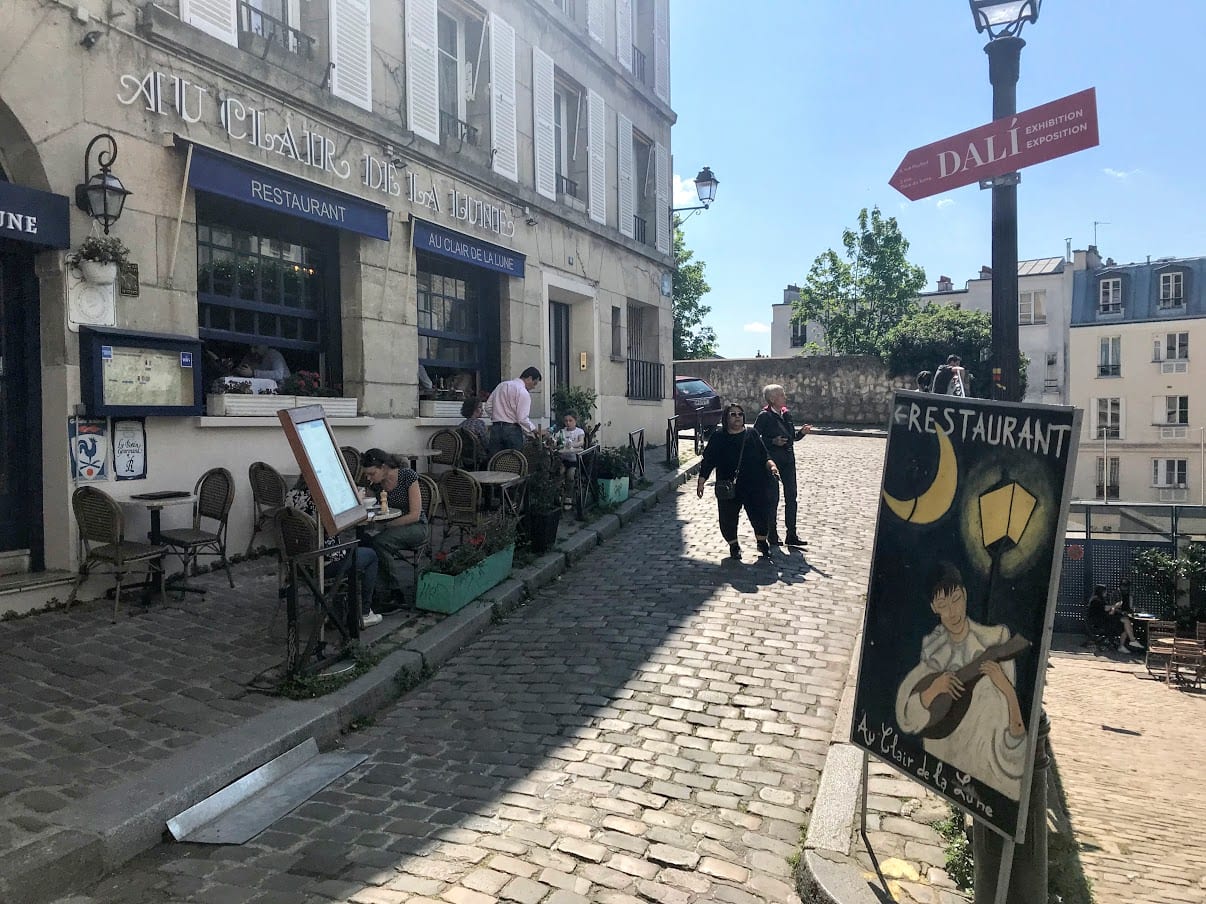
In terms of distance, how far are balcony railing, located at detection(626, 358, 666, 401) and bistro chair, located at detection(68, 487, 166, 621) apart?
11.3m

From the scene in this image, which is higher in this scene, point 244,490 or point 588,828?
point 244,490

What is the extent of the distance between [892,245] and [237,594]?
38.8m

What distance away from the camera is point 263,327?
830 centimetres

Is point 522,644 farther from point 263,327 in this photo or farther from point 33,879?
point 263,327

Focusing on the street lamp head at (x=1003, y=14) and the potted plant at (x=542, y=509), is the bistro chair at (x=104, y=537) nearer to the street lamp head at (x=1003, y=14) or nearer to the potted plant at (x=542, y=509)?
the potted plant at (x=542, y=509)

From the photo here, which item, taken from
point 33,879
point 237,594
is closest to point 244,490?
point 237,594

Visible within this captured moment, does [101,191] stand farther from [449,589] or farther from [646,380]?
[646,380]

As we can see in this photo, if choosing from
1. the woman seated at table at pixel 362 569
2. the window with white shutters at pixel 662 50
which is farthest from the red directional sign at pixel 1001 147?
the window with white shutters at pixel 662 50

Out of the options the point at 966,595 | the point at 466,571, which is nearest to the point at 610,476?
the point at 466,571

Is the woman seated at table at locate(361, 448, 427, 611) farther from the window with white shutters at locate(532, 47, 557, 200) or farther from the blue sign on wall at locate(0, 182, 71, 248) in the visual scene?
the window with white shutters at locate(532, 47, 557, 200)

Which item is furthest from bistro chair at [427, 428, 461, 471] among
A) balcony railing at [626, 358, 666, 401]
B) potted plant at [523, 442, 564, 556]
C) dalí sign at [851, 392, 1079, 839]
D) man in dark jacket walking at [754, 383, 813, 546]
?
balcony railing at [626, 358, 666, 401]

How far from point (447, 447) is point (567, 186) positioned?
6392 millimetres

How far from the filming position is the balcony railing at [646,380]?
16500 millimetres

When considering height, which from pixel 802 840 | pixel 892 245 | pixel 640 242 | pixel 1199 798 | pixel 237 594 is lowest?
pixel 1199 798
